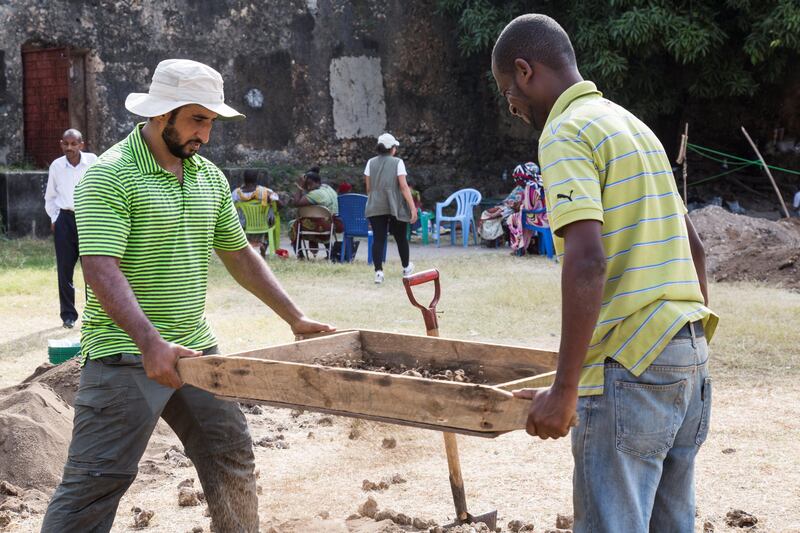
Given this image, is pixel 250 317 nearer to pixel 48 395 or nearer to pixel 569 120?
pixel 48 395

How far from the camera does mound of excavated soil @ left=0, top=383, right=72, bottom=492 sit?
4719 millimetres

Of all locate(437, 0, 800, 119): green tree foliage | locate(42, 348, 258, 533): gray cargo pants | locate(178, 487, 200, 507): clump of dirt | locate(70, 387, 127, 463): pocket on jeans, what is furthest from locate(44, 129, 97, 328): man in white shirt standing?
locate(437, 0, 800, 119): green tree foliage

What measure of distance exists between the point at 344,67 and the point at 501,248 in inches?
233

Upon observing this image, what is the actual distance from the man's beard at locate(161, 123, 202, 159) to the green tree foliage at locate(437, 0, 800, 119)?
14.1 metres

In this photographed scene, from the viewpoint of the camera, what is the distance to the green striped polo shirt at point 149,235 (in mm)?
Result: 3049

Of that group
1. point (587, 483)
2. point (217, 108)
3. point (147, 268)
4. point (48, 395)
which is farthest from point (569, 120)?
point (48, 395)

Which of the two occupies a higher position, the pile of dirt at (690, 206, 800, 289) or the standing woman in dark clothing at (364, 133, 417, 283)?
the standing woman in dark clothing at (364, 133, 417, 283)

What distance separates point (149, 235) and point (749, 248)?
425 inches

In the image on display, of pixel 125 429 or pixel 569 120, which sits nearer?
pixel 569 120

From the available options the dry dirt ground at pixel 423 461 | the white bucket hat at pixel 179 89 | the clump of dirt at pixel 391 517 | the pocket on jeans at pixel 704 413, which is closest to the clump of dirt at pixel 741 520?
the dry dirt ground at pixel 423 461

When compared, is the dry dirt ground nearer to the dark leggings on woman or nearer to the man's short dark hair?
the man's short dark hair

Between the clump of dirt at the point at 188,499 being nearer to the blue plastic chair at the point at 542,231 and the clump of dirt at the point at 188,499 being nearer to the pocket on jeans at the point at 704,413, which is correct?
the pocket on jeans at the point at 704,413

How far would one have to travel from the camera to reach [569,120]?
7.73 ft

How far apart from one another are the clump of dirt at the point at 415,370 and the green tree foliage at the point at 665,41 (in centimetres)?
1369
